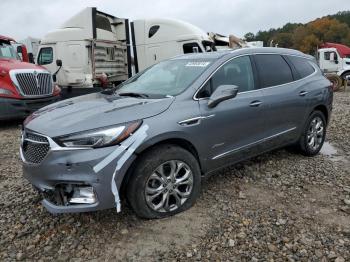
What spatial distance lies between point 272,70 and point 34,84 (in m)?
6.58

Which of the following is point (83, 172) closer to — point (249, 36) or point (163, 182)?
point (163, 182)

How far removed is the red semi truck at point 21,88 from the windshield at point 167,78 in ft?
16.5

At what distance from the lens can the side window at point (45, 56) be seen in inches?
486

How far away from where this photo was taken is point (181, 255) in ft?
9.86

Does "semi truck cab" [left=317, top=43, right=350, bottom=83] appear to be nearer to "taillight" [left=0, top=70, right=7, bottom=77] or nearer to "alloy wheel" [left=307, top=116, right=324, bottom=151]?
"alloy wheel" [left=307, top=116, right=324, bottom=151]

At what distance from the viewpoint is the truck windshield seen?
9.89m

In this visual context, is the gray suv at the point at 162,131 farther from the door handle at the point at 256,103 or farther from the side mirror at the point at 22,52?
the side mirror at the point at 22,52

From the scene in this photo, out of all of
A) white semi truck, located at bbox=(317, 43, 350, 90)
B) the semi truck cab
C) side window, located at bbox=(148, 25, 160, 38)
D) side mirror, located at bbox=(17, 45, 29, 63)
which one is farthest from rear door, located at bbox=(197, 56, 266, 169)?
the semi truck cab

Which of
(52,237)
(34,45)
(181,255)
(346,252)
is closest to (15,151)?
(52,237)

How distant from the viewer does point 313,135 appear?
5543 millimetres

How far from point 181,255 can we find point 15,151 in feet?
14.7

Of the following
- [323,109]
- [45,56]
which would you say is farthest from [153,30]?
[323,109]

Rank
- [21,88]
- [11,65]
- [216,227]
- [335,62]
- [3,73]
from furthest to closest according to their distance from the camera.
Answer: [335,62], [11,65], [21,88], [3,73], [216,227]

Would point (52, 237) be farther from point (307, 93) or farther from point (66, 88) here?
point (66, 88)
